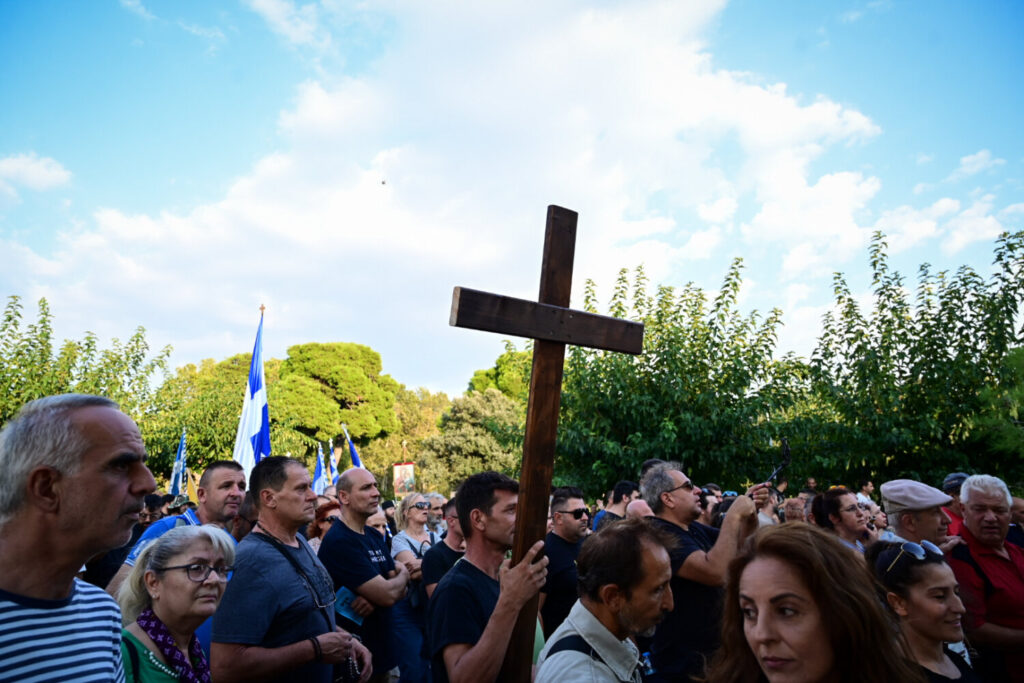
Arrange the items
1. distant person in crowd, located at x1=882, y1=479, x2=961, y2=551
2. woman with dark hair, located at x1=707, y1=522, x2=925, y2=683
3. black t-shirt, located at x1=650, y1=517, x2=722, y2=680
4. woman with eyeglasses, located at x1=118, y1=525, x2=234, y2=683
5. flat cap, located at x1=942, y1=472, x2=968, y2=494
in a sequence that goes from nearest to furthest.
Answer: woman with dark hair, located at x1=707, y1=522, x2=925, y2=683, woman with eyeglasses, located at x1=118, y1=525, x2=234, y2=683, black t-shirt, located at x1=650, y1=517, x2=722, y2=680, distant person in crowd, located at x1=882, y1=479, x2=961, y2=551, flat cap, located at x1=942, y1=472, x2=968, y2=494

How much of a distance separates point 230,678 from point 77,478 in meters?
1.85

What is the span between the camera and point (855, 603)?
76.9 inches

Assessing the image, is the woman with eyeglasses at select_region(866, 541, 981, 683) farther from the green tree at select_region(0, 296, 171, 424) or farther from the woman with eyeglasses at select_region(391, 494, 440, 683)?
the green tree at select_region(0, 296, 171, 424)

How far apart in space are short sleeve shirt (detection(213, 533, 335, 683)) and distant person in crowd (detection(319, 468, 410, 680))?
3.09 feet

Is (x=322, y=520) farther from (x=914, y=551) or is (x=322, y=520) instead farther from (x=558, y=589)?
(x=914, y=551)

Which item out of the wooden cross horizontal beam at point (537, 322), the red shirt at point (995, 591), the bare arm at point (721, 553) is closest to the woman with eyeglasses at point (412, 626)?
the bare arm at point (721, 553)

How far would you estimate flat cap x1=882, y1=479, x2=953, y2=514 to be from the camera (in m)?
4.42

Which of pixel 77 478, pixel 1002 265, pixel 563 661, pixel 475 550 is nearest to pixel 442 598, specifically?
pixel 475 550

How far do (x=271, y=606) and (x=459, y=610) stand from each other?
3.38ft

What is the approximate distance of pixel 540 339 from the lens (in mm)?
3246

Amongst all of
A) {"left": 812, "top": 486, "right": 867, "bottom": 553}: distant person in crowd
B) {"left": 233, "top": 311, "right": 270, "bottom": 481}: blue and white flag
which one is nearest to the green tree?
{"left": 233, "top": 311, "right": 270, "bottom": 481}: blue and white flag

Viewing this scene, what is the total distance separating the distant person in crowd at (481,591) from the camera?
285 cm

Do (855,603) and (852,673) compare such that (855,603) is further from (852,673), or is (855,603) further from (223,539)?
(223,539)

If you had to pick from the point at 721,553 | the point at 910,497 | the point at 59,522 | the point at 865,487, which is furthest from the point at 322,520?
the point at 865,487
